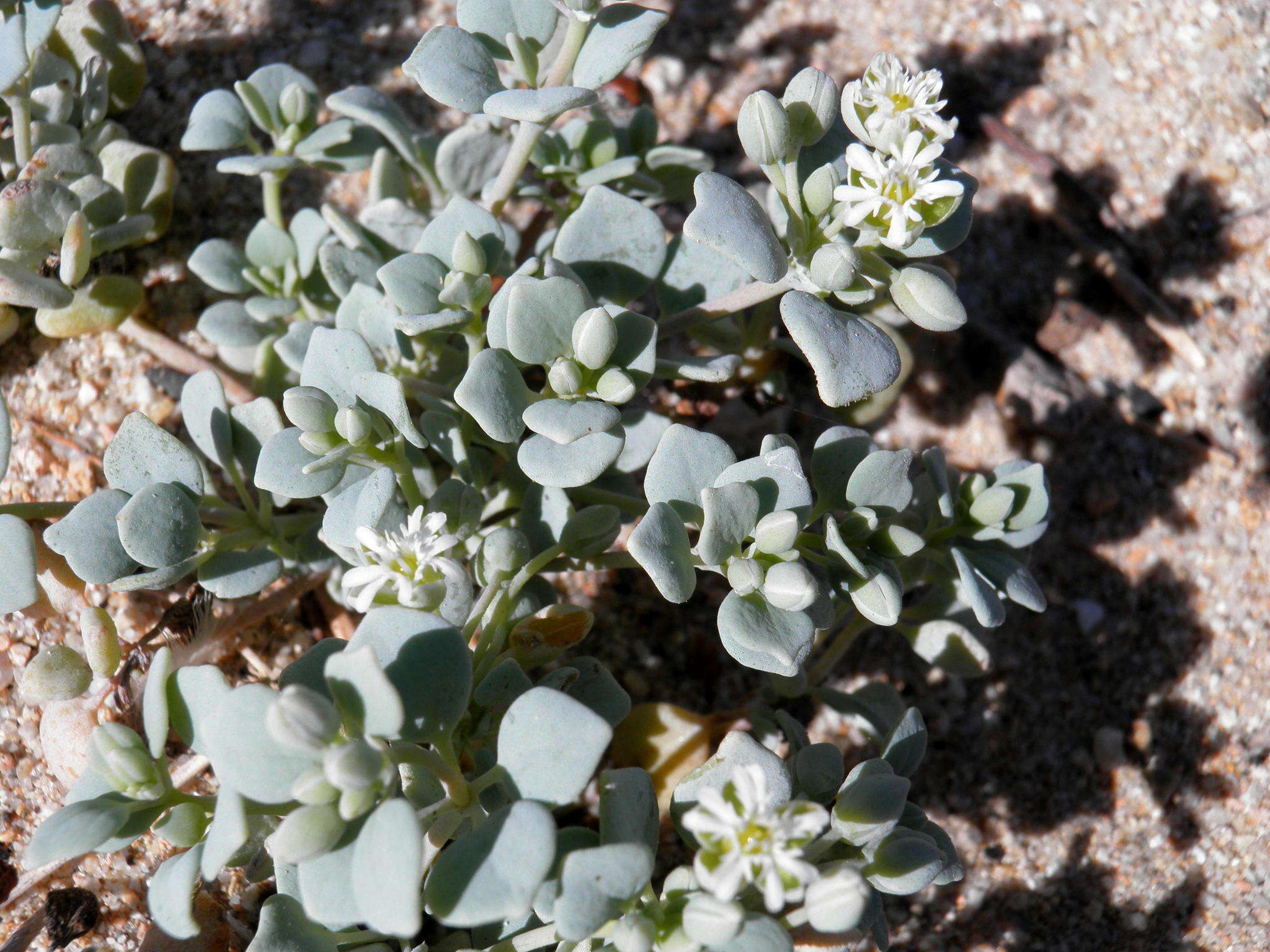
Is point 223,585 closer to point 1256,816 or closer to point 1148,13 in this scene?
point 1256,816

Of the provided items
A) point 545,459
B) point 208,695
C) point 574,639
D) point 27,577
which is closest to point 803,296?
point 545,459

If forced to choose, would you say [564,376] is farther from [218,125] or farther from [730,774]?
[218,125]

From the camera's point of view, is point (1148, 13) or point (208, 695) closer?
point (208, 695)

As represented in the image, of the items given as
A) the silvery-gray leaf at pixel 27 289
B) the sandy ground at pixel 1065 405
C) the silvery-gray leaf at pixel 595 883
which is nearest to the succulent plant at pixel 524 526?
the silvery-gray leaf at pixel 595 883

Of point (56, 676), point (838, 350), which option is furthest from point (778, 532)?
point (56, 676)

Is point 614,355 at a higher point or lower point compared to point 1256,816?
higher

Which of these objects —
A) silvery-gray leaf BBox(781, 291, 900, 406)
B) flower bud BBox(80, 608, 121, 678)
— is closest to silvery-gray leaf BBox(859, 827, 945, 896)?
silvery-gray leaf BBox(781, 291, 900, 406)

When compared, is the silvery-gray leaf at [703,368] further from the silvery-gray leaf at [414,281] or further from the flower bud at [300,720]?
the flower bud at [300,720]
